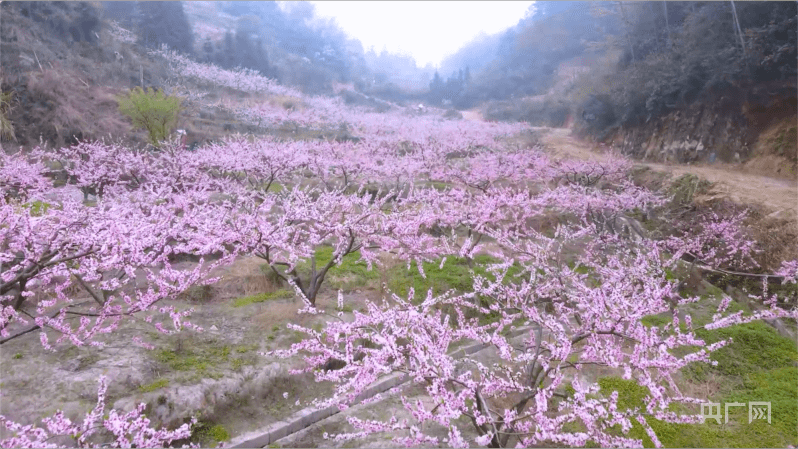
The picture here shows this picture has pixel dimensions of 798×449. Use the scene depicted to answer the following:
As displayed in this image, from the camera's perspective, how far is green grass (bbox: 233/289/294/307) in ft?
23.5

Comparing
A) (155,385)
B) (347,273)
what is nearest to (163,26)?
(347,273)

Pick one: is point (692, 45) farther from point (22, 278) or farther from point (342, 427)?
point (22, 278)

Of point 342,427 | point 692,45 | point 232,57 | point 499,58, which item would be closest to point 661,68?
point 692,45

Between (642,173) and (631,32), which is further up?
(631,32)

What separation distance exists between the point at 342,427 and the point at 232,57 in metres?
45.9

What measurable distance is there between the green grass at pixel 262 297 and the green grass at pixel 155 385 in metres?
2.32

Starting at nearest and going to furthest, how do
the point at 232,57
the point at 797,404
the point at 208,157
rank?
the point at 797,404, the point at 208,157, the point at 232,57

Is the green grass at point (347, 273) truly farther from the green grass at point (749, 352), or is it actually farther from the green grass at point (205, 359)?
the green grass at point (749, 352)

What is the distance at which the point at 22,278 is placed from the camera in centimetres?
388

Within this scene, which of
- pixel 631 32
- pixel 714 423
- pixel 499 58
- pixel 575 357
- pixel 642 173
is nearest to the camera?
pixel 714 423

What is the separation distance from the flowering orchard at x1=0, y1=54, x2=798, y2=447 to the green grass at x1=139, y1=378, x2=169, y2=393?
1.83ft

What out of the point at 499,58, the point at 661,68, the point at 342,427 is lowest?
the point at 342,427

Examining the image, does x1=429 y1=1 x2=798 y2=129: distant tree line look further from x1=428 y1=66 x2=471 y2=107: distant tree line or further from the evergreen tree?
the evergreen tree

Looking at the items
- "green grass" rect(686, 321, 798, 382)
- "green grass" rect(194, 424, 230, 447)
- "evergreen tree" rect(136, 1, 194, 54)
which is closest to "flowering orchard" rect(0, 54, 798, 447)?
"green grass" rect(686, 321, 798, 382)
